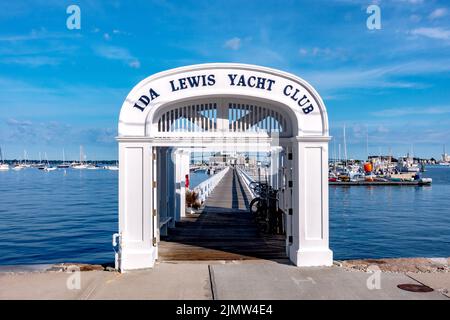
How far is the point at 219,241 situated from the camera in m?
11.8

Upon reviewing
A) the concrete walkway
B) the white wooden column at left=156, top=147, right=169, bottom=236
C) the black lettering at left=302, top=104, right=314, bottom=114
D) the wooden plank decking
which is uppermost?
the black lettering at left=302, top=104, right=314, bottom=114

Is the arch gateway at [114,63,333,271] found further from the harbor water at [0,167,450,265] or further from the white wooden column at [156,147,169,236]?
the harbor water at [0,167,450,265]

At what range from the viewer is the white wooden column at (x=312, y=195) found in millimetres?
9266

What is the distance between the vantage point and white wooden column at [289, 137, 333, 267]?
365 inches

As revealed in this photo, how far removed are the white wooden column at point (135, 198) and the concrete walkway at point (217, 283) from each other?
682 millimetres

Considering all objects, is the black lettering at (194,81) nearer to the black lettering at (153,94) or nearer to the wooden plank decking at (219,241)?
the black lettering at (153,94)

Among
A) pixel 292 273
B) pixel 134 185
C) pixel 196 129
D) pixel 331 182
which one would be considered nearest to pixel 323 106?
pixel 196 129

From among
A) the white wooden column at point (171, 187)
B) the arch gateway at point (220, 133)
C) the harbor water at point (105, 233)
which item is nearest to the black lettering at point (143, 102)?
the arch gateway at point (220, 133)

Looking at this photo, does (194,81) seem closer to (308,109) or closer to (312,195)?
(308,109)

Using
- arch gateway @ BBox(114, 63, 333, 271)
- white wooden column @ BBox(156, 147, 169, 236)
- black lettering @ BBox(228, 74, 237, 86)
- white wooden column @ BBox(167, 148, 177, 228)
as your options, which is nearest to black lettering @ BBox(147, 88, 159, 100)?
arch gateway @ BBox(114, 63, 333, 271)

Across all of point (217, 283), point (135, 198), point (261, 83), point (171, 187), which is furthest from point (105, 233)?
point (217, 283)

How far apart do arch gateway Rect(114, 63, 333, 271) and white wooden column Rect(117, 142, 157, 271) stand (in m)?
0.02

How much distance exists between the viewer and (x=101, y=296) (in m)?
7.07
